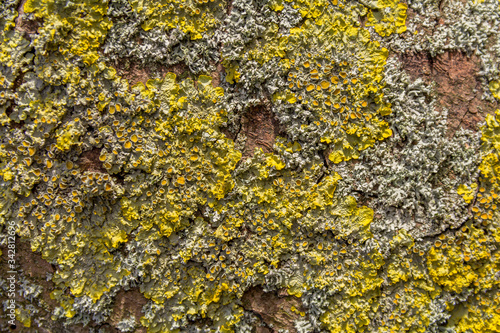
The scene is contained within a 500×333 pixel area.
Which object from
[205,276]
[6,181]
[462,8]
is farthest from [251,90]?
[6,181]

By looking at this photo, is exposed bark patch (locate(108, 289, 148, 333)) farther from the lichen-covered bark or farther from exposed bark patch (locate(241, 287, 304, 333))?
exposed bark patch (locate(241, 287, 304, 333))

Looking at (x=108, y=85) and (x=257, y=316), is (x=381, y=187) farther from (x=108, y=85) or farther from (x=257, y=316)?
(x=108, y=85)

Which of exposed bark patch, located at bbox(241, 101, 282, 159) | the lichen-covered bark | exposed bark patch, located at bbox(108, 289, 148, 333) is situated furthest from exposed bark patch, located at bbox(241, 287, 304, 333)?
exposed bark patch, located at bbox(241, 101, 282, 159)

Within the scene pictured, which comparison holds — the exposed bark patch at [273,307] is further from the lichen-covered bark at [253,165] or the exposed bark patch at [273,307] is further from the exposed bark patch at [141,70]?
the exposed bark patch at [141,70]

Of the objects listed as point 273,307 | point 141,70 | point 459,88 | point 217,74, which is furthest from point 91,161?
point 459,88

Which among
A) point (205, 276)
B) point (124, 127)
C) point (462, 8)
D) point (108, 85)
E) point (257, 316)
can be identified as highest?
point (462, 8)
